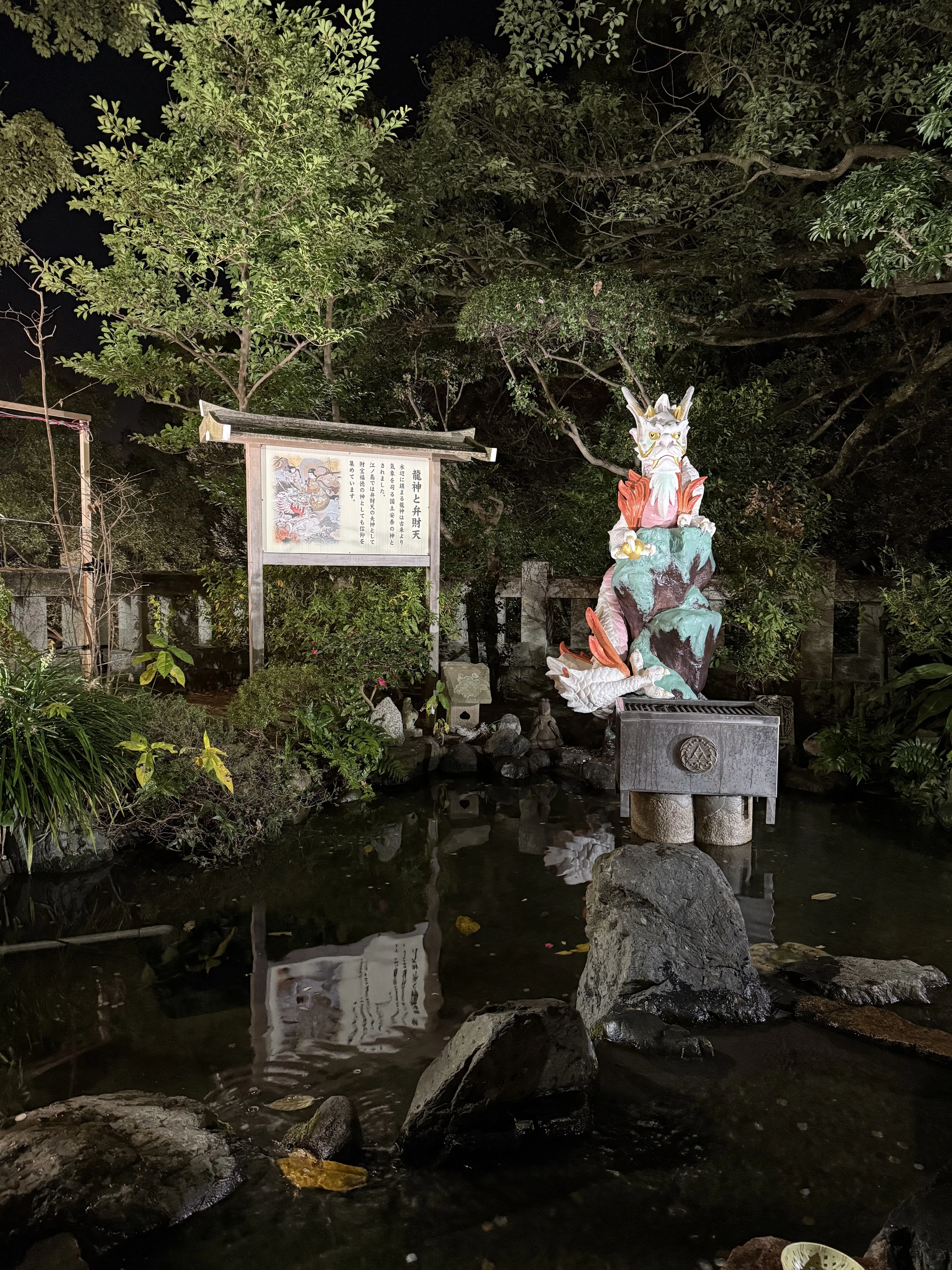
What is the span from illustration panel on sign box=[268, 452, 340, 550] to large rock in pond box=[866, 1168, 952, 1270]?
6.94m

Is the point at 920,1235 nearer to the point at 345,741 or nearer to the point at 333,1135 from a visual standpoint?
the point at 333,1135

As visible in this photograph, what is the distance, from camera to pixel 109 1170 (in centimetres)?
264

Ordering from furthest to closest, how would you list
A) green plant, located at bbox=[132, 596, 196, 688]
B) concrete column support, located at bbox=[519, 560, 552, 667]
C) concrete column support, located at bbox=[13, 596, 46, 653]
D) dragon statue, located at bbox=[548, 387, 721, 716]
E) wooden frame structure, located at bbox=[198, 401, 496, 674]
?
concrete column support, located at bbox=[519, 560, 552, 667] → concrete column support, located at bbox=[13, 596, 46, 653] → wooden frame structure, located at bbox=[198, 401, 496, 674] → dragon statue, located at bbox=[548, 387, 721, 716] → green plant, located at bbox=[132, 596, 196, 688]

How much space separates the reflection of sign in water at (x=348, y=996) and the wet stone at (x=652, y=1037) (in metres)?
0.90

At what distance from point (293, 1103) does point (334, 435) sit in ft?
20.7

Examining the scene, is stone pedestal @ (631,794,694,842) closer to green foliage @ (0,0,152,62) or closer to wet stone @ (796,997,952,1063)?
wet stone @ (796,997,952,1063)

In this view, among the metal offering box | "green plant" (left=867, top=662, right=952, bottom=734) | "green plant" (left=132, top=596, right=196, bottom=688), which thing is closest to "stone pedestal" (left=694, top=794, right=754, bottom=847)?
the metal offering box

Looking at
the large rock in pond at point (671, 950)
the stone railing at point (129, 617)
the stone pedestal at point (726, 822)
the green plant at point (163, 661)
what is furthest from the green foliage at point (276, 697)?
the large rock in pond at point (671, 950)

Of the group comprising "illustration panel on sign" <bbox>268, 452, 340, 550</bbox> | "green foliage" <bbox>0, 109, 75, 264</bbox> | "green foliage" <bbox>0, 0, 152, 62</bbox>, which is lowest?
"illustration panel on sign" <bbox>268, 452, 340, 550</bbox>

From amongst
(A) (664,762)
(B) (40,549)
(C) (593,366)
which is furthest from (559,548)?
(B) (40,549)

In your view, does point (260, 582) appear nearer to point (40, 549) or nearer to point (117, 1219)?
point (117, 1219)

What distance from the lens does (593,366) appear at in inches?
430

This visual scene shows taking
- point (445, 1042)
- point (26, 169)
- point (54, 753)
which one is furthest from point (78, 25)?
point (445, 1042)

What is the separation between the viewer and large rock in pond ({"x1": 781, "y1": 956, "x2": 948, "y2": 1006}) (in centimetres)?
400
